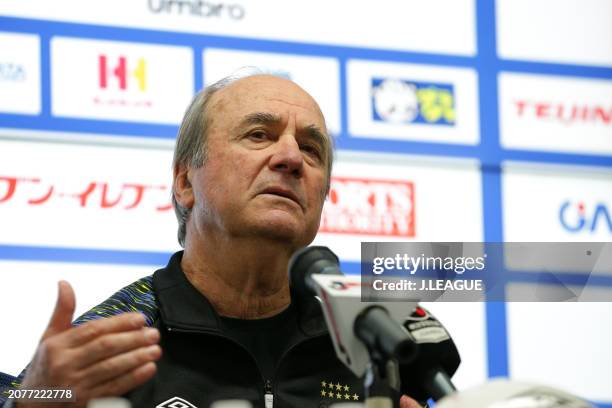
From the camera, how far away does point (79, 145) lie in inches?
96.4

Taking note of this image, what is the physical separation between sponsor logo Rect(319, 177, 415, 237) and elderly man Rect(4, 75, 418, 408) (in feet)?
1.54

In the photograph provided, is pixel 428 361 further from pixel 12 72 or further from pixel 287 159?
pixel 12 72

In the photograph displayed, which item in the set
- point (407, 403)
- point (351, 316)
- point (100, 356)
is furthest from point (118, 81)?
point (351, 316)

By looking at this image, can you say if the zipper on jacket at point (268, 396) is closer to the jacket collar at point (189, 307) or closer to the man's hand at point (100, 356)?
the jacket collar at point (189, 307)

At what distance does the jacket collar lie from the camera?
1.82 m

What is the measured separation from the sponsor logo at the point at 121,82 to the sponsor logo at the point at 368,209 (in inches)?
20.9

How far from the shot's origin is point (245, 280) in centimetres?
195

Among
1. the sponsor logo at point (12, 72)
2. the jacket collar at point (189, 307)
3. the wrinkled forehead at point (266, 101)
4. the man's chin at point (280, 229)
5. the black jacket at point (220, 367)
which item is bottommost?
the black jacket at point (220, 367)

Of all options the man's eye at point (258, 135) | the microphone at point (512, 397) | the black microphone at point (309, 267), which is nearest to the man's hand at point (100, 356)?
the black microphone at point (309, 267)

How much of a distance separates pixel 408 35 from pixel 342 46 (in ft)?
0.67

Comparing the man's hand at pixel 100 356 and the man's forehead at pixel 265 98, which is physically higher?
the man's forehead at pixel 265 98

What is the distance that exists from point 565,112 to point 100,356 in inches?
78.0

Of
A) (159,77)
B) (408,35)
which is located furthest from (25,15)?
(408,35)

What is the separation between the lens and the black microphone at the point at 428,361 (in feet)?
4.14
